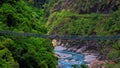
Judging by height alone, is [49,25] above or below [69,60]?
below

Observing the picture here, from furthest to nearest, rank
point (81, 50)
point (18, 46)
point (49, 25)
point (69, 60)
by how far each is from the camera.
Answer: point (49, 25) < point (81, 50) < point (69, 60) < point (18, 46)

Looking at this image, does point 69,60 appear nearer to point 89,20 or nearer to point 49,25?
point 89,20

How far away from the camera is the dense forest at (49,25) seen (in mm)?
22875

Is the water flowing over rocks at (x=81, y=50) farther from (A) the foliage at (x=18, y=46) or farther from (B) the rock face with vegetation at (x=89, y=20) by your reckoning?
(A) the foliage at (x=18, y=46)

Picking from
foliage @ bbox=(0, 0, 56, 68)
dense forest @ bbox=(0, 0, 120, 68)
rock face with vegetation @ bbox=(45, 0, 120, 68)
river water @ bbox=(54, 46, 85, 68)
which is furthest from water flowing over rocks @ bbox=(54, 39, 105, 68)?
foliage @ bbox=(0, 0, 56, 68)

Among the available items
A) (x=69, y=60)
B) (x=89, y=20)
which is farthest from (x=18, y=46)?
(x=89, y=20)

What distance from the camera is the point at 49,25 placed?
299 feet

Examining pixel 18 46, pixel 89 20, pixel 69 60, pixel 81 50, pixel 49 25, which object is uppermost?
pixel 18 46

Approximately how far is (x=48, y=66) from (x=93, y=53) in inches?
1510

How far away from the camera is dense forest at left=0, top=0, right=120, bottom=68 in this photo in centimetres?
2288

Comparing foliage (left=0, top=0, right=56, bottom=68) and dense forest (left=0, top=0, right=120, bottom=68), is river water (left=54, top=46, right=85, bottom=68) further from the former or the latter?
foliage (left=0, top=0, right=56, bottom=68)

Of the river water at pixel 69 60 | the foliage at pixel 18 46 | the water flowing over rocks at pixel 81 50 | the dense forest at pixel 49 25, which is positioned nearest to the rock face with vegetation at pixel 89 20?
the dense forest at pixel 49 25

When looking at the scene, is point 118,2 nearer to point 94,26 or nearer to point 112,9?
point 112,9

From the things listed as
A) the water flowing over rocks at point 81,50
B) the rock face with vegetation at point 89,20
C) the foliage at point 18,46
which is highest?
the foliage at point 18,46
